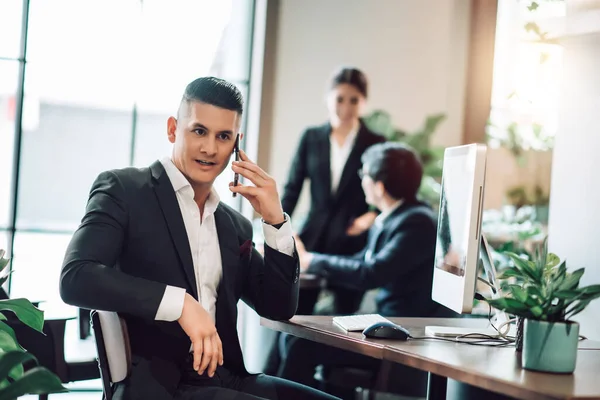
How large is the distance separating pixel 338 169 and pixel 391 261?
130 cm

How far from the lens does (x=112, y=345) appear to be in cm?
192

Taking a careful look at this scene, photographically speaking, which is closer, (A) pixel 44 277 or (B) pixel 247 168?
(B) pixel 247 168

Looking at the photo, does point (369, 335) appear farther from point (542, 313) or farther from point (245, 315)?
point (245, 315)

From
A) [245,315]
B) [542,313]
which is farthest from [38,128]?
[542,313]

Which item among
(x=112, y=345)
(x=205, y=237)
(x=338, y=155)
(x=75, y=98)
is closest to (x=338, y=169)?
(x=338, y=155)

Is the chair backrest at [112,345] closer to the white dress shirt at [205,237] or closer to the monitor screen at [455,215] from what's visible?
the white dress shirt at [205,237]

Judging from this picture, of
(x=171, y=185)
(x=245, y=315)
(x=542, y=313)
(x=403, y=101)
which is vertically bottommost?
(x=245, y=315)

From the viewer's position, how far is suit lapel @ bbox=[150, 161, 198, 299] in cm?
207

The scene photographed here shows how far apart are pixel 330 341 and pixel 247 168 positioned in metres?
0.52

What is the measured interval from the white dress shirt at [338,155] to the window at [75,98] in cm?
124

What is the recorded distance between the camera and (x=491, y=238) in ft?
20.7

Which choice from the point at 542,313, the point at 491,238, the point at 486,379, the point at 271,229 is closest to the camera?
the point at 486,379

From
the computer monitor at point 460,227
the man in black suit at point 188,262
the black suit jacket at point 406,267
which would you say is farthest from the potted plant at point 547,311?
the black suit jacket at point 406,267

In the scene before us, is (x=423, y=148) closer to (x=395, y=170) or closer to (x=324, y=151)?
(x=324, y=151)
